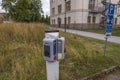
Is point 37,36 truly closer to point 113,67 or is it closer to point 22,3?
point 113,67

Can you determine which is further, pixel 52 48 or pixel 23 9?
pixel 23 9

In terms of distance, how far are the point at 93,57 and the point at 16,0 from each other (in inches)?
1262

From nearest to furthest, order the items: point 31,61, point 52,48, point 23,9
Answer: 1. point 52,48
2. point 31,61
3. point 23,9

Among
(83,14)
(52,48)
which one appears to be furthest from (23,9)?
(52,48)

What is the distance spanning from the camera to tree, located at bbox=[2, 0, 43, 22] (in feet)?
102

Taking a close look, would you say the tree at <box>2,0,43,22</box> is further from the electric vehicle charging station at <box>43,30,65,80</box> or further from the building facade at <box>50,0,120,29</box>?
the electric vehicle charging station at <box>43,30,65,80</box>

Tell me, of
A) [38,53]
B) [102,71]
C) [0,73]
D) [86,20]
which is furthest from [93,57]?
[86,20]

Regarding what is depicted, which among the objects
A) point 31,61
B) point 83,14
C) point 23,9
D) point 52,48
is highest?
point 23,9

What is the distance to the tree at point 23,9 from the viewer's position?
31016 millimetres

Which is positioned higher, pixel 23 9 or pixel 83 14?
pixel 23 9

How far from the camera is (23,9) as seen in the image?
31188 millimetres

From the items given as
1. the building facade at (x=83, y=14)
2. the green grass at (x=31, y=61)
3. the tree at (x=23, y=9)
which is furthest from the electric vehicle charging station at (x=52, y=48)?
the tree at (x=23, y=9)

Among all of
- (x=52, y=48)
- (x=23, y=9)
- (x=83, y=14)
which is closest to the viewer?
(x=52, y=48)

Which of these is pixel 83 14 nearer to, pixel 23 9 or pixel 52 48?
pixel 23 9
